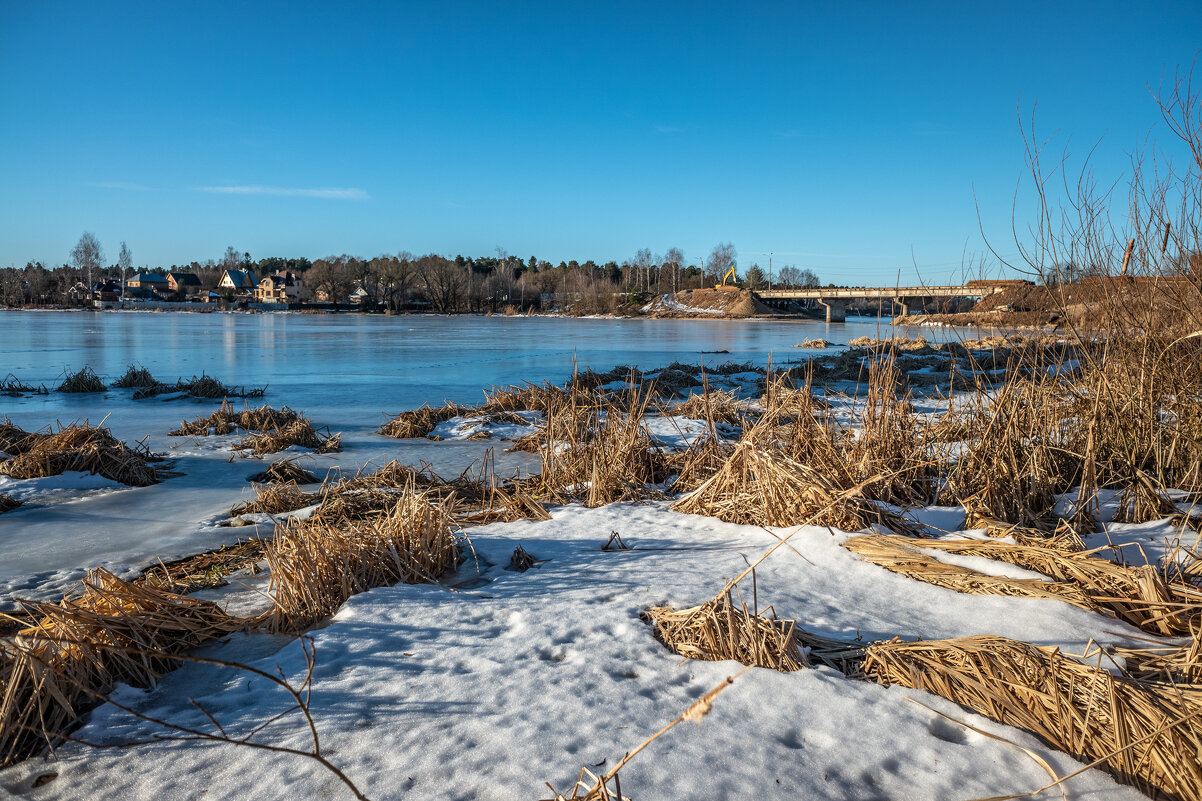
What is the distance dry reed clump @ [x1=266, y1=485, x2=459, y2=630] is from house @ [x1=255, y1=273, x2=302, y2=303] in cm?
10254

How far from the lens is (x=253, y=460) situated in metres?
6.60

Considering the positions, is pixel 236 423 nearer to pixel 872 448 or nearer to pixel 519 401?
pixel 519 401

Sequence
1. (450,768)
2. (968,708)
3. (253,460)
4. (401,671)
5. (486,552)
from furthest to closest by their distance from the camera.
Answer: (253,460)
(486,552)
(401,671)
(968,708)
(450,768)

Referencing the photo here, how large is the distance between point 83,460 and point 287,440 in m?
1.88

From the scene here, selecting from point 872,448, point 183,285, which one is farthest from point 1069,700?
point 183,285

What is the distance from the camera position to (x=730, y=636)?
2.12 m

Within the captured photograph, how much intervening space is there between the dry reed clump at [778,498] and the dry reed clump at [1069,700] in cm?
113

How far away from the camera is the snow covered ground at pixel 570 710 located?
5.14 ft

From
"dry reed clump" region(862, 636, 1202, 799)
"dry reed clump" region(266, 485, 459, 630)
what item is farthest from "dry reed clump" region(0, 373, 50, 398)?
"dry reed clump" region(862, 636, 1202, 799)

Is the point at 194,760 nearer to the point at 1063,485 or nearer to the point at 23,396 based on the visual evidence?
the point at 1063,485

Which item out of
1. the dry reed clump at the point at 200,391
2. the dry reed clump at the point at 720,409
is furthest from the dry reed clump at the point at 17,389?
the dry reed clump at the point at 720,409

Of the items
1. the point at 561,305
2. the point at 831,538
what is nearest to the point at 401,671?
the point at 831,538

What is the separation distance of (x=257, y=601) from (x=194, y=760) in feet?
4.68

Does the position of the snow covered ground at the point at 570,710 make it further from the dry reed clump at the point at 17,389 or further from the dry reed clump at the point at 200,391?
the dry reed clump at the point at 17,389
